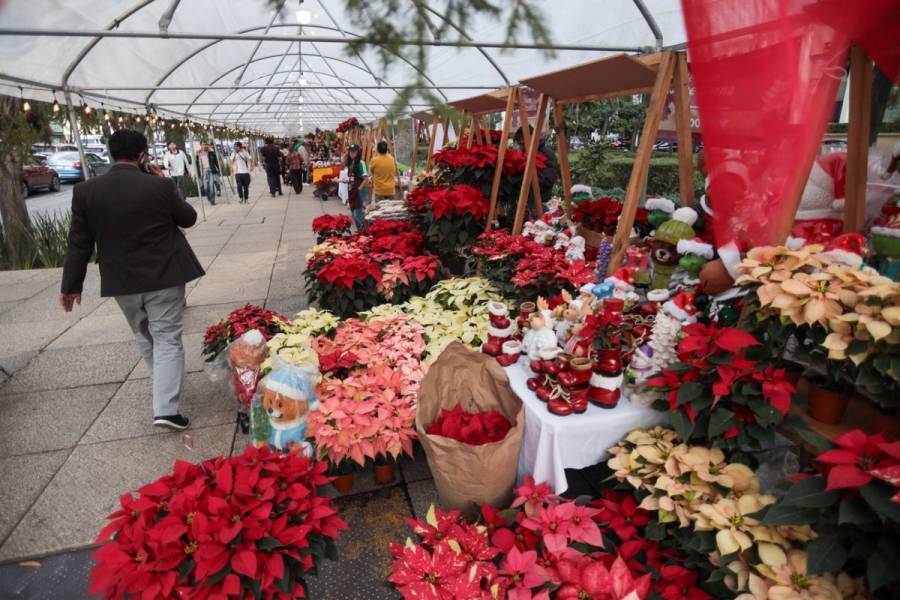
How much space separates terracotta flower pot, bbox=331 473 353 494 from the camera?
2.39 meters

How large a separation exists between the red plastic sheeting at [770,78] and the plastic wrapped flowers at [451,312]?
1.66 m

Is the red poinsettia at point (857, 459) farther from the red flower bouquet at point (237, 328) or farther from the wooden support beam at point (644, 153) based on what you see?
the red flower bouquet at point (237, 328)

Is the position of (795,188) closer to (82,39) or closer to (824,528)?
(824,528)

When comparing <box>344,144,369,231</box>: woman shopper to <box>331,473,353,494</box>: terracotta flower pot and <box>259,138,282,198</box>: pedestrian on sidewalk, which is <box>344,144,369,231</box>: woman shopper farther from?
<box>331,473,353,494</box>: terracotta flower pot

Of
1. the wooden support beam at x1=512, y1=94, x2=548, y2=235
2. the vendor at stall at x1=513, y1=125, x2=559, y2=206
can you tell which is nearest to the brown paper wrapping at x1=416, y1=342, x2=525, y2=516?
the wooden support beam at x1=512, y1=94, x2=548, y2=235

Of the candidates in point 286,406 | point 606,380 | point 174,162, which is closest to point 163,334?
point 286,406

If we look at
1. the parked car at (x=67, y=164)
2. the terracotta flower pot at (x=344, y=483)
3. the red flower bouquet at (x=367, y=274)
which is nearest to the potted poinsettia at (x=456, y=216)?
the red flower bouquet at (x=367, y=274)

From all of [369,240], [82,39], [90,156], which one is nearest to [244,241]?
[82,39]

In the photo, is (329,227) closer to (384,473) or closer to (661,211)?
(384,473)

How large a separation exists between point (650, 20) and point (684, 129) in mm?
1668

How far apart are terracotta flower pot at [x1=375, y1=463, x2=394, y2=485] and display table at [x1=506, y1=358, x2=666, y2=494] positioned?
0.77m

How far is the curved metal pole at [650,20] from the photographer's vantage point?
3559 millimetres

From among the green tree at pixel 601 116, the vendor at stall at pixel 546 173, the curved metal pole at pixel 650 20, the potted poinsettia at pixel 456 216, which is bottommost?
the potted poinsettia at pixel 456 216

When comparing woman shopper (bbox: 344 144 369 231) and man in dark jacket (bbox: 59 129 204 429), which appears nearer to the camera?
man in dark jacket (bbox: 59 129 204 429)
